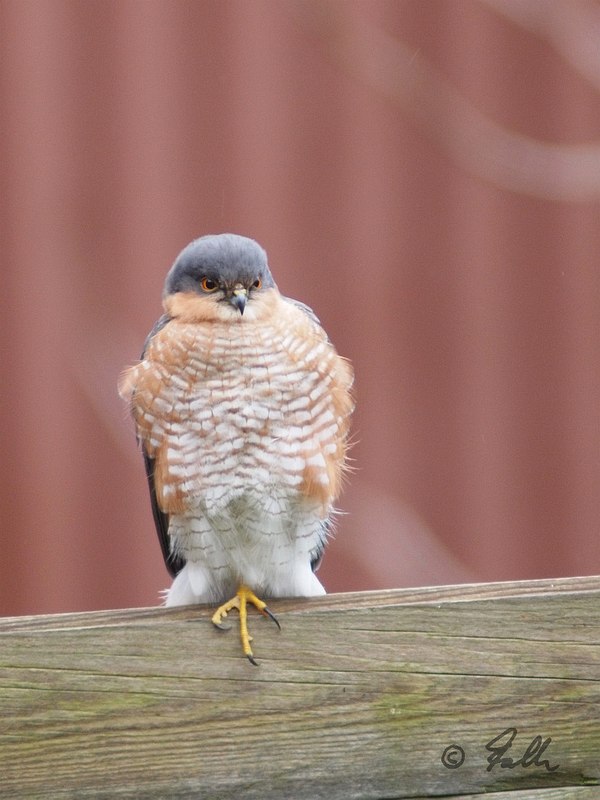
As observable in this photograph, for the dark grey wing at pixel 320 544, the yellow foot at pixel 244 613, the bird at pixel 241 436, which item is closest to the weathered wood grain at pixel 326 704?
the yellow foot at pixel 244 613

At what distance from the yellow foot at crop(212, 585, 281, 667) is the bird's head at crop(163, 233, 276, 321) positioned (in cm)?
73

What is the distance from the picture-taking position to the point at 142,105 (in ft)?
13.6

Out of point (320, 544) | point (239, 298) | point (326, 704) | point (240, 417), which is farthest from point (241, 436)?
point (326, 704)

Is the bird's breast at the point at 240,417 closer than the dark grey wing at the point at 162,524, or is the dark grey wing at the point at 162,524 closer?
the bird's breast at the point at 240,417

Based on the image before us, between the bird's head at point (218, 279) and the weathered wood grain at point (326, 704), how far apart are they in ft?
3.23

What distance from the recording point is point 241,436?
7.86 feet

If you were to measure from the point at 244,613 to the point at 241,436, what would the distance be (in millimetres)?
539

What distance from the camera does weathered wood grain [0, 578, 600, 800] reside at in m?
1.72

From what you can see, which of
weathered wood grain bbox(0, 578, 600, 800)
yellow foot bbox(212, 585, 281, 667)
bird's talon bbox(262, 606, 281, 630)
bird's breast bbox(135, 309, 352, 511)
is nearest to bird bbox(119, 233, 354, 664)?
bird's breast bbox(135, 309, 352, 511)

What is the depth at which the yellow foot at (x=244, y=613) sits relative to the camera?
1.81m

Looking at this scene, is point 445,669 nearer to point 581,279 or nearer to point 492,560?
point 492,560

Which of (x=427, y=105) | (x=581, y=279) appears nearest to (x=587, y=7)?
(x=427, y=105)

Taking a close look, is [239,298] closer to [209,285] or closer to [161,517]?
Result: [209,285]

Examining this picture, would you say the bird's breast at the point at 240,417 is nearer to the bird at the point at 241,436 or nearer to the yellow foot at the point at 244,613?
the bird at the point at 241,436
